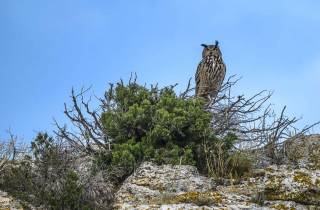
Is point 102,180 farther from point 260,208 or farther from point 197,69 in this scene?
point 197,69

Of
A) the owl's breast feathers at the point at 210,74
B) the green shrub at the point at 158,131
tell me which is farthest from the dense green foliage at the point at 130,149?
the owl's breast feathers at the point at 210,74

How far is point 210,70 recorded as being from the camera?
43.8 feet

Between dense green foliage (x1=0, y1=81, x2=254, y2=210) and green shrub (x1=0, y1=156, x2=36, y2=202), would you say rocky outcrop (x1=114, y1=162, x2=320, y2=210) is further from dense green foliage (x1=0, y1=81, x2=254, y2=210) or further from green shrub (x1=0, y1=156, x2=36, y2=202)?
green shrub (x1=0, y1=156, x2=36, y2=202)

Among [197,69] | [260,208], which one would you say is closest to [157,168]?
[260,208]

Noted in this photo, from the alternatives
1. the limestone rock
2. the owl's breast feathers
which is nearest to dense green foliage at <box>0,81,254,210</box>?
the limestone rock

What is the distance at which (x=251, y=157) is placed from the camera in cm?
919

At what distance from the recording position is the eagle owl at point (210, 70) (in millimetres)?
13320

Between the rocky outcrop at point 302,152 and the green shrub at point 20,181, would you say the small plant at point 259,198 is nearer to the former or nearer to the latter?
the rocky outcrop at point 302,152

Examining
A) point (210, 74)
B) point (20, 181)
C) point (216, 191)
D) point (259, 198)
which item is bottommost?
point (259, 198)

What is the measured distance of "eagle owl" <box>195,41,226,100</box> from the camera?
43.7 ft

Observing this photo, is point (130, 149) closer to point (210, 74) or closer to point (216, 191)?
point (216, 191)

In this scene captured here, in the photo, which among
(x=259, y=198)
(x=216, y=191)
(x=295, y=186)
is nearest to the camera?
(x=259, y=198)

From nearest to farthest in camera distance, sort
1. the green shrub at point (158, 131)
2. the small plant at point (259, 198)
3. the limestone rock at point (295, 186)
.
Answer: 1. the small plant at point (259, 198)
2. the limestone rock at point (295, 186)
3. the green shrub at point (158, 131)

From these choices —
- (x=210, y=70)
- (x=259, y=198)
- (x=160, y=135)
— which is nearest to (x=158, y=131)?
(x=160, y=135)
